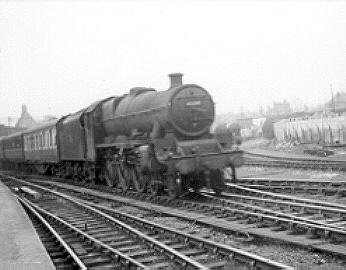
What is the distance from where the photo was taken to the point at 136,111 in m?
13.0

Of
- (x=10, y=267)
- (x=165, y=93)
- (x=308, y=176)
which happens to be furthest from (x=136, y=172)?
(x=10, y=267)

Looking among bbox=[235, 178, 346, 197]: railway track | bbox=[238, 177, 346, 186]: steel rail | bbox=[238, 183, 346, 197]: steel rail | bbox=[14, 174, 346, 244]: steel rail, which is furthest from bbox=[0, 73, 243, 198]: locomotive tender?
bbox=[14, 174, 346, 244]: steel rail

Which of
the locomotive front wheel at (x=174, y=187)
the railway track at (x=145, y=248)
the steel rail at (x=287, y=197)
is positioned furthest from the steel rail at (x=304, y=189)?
the railway track at (x=145, y=248)

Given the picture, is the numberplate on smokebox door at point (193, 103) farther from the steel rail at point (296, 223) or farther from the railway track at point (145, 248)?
the railway track at point (145, 248)

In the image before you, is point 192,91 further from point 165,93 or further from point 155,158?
point 155,158

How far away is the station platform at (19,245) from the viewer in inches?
229

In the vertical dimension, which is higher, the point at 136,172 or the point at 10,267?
the point at 136,172

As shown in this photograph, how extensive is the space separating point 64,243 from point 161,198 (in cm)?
477

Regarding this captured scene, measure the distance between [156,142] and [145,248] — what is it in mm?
4750

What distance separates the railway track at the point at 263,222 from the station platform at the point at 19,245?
284 centimetres

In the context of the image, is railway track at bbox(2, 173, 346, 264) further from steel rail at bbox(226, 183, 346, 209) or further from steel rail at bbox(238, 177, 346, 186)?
steel rail at bbox(238, 177, 346, 186)

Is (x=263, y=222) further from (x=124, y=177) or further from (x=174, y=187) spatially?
(x=124, y=177)

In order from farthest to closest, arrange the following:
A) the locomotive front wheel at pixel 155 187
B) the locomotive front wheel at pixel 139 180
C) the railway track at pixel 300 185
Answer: the locomotive front wheel at pixel 139 180 < the locomotive front wheel at pixel 155 187 < the railway track at pixel 300 185

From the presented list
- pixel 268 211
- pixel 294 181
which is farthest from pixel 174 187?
pixel 294 181
